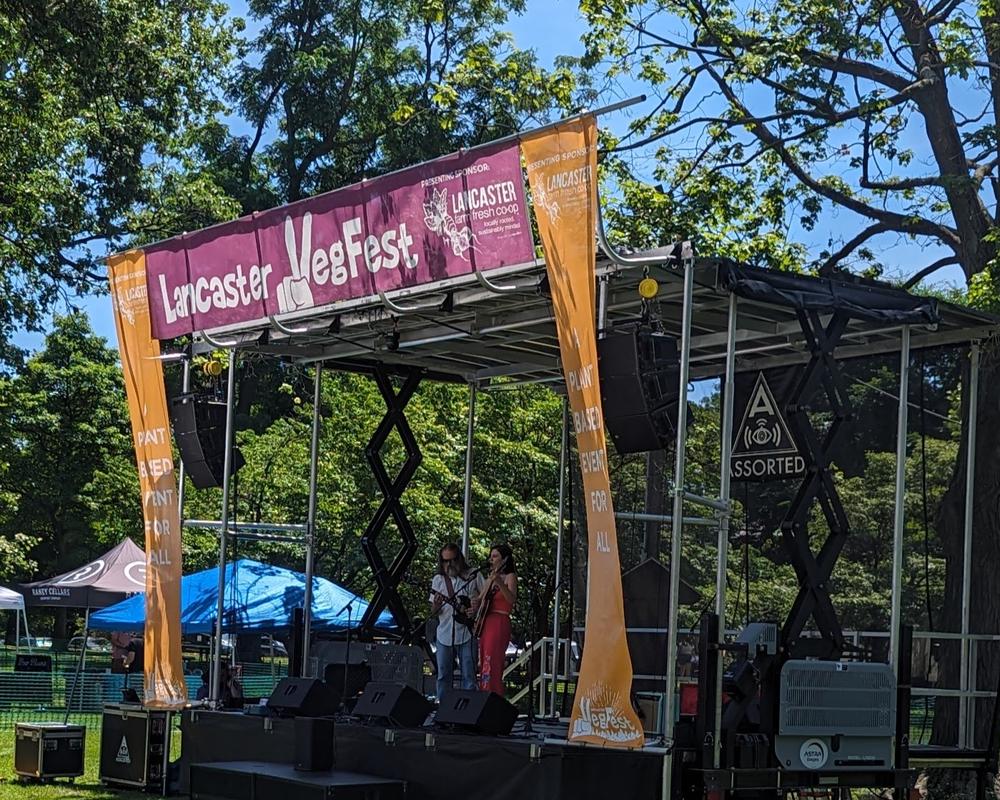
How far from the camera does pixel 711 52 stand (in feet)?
55.5

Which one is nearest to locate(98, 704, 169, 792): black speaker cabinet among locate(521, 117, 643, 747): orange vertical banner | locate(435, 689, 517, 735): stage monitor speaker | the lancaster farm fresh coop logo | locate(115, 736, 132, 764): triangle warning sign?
locate(115, 736, 132, 764): triangle warning sign

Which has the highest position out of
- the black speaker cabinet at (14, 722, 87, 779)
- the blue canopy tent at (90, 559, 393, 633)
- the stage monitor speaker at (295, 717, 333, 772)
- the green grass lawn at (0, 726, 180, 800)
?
the blue canopy tent at (90, 559, 393, 633)

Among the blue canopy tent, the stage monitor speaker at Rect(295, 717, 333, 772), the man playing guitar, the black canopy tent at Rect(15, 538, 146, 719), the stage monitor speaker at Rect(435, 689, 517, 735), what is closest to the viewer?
the stage monitor speaker at Rect(435, 689, 517, 735)

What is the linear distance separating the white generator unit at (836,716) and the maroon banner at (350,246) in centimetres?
346

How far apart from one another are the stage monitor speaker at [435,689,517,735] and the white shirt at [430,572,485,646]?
7.97 ft

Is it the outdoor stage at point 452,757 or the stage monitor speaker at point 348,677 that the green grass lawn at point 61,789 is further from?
the stage monitor speaker at point 348,677

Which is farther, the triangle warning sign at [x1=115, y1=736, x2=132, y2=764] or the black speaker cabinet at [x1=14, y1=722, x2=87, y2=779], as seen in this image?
the black speaker cabinet at [x1=14, y1=722, x2=87, y2=779]

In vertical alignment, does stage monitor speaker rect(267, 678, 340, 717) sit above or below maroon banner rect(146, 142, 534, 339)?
below

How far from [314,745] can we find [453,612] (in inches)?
91.6

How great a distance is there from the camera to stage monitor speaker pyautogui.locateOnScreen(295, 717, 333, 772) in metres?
10.7

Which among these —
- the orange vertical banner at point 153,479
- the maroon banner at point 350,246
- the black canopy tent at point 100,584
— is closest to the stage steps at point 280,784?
the orange vertical banner at point 153,479

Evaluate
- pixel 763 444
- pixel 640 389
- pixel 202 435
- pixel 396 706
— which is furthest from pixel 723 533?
pixel 202 435

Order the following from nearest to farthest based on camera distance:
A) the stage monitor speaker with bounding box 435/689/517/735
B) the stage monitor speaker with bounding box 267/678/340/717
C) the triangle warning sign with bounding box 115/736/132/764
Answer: the stage monitor speaker with bounding box 435/689/517/735, the stage monitor speaker with bounding box 267/678/340/717, the triangle warning sign with bounding box 115/736/132/764

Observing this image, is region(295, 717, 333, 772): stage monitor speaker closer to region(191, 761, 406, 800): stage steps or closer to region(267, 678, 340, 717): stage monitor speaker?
region(191, 761, 406, 800): stage steps
